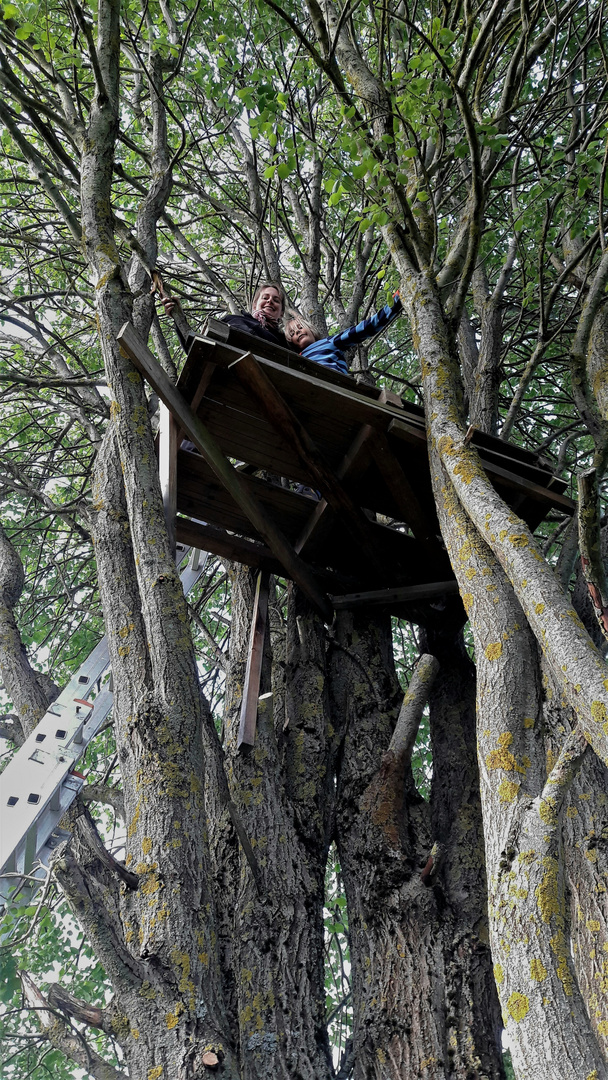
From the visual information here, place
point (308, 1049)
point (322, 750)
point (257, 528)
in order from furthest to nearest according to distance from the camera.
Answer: point (257, 528)
point (322, 750)
point (308, 1049)

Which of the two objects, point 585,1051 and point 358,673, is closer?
point 585,1051

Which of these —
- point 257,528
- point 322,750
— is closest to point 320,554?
point 257,528

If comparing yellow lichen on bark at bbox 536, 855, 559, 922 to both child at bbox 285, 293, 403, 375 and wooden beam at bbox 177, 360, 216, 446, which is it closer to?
wooden beam at bbox 177, 360, 216, 446

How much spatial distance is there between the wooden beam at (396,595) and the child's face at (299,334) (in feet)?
6.39

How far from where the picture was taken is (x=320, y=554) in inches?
219

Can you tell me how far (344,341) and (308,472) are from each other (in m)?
1.41

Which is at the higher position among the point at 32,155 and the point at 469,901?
the point at 32,155

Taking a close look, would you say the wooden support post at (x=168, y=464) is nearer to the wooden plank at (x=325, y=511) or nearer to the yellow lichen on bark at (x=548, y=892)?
the wooden plank at (x=325, y=511)

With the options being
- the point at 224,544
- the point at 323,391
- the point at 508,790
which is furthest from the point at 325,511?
the point at 508,790

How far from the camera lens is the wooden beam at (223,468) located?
13.6 ft

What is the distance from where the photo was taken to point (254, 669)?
183 inches

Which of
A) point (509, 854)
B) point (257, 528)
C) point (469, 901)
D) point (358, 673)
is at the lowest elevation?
point (509, 854)

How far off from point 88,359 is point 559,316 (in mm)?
4887

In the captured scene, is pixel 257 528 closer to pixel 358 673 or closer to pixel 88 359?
pixel 358 673
